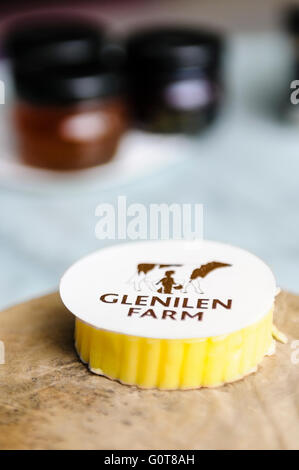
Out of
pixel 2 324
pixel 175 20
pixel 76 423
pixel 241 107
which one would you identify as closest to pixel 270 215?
pixel 241 107

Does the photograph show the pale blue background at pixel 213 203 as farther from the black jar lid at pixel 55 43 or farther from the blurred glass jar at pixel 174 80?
the black jar lid at pixel 55 43

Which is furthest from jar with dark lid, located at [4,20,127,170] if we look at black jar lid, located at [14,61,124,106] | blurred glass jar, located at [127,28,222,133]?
blurred glass jar, located at [127,28,222,133]

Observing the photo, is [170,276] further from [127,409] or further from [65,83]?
[65,83]

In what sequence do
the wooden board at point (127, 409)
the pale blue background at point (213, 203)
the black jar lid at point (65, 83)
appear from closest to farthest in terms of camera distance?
1. the wooden board at point (127, 409)
2. the pale blue background at point (213, 203)
3. the black jar lid at point (65, 83)

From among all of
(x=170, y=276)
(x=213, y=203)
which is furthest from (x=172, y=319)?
(x=213, y=203)

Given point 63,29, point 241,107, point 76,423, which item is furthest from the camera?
point 241,107

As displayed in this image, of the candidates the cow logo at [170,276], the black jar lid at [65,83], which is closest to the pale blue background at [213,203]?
Result: the black jar lid at [65,83]

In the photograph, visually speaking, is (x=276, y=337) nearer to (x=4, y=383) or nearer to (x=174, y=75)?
(x=4, y=383)
